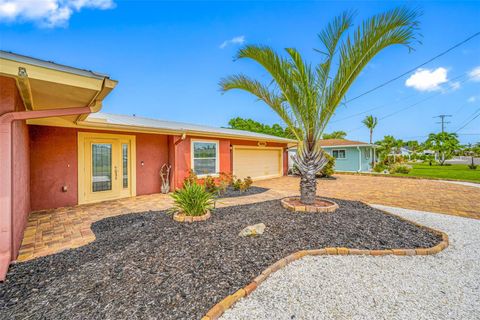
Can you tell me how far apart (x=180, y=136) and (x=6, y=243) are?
6.19 metres

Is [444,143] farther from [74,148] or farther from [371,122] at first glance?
[74,148]

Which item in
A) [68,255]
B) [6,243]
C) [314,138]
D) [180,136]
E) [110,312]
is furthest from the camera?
[180,136]

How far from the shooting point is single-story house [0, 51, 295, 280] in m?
2.84

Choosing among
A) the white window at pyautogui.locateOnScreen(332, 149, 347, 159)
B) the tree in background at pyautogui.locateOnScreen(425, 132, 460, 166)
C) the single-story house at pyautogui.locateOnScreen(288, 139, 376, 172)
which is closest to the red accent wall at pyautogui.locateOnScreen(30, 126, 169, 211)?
the single-story house at pyautogui.locateOnScreen(288, 139, 376, 172)

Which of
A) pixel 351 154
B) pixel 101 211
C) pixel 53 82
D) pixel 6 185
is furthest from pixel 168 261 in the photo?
pixel 351 154

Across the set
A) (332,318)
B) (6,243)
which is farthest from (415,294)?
(6,243)

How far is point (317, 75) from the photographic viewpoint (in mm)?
5137

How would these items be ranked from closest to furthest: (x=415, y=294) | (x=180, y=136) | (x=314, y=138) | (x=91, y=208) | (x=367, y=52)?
(x=415, y=294) < (x=367, y=52) < (x=314, y=138) < (x=91, y=208) < (x=180, y=136)

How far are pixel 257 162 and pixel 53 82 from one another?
435 inches

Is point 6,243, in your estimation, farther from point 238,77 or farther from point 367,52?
point 367,52

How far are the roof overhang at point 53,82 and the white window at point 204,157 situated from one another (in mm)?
5599

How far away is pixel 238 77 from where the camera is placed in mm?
5582

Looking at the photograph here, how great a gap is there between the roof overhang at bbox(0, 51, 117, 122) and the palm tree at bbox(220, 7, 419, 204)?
3174 mm

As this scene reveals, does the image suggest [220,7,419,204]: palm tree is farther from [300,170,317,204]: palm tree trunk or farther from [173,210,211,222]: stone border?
[173,210,211,222]: stone border
